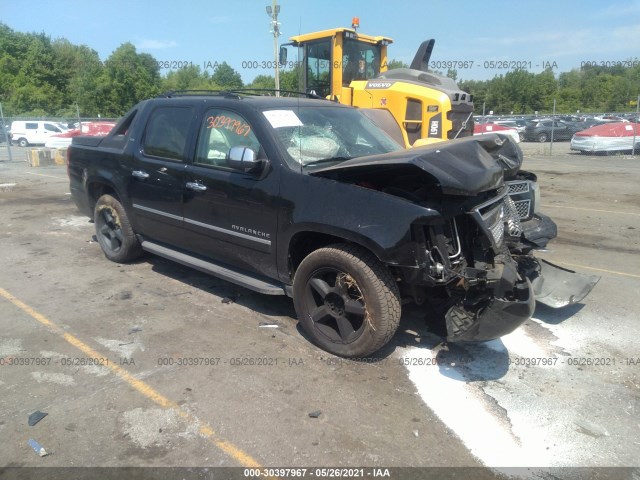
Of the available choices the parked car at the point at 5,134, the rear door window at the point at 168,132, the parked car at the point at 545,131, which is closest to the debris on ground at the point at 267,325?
the rear door window at the point at 168,132

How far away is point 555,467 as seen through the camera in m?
2.63

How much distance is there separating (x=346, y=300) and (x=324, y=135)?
153cm

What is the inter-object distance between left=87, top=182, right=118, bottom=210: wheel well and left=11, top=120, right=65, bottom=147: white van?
26.3 meters

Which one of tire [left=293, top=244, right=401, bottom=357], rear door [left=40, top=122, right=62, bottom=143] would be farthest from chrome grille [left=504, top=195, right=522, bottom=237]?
rear door [left=40, top=122, right=62, bottom=143]

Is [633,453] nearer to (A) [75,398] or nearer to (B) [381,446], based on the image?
(B) [381,446]

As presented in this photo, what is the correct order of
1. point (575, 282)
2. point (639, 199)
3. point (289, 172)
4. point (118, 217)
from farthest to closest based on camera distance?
point (639, 199) < point (118, 217) < point (575, 282) < point (289, 172)

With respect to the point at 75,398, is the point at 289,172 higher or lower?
higher

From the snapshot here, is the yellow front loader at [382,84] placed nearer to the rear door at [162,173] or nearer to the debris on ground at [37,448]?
the rear door at [162,173]

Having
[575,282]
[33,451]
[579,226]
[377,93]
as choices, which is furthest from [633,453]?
[377,93]

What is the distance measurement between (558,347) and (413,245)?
1.73 m

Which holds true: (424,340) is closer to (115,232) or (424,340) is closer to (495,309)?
(495,309)

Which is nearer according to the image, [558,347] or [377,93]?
[558,347]

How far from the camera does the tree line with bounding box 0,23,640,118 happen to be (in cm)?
4381

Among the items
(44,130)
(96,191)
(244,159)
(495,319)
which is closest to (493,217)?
(495,319)
